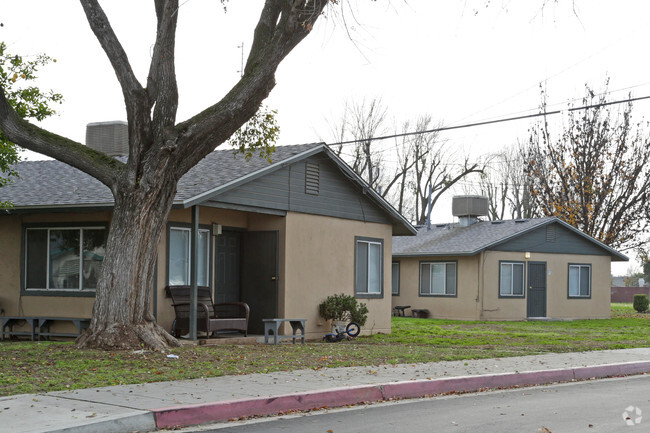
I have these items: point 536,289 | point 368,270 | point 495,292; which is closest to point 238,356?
point 368,270

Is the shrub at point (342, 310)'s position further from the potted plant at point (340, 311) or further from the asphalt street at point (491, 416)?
the asphalt street at point (491, 416)

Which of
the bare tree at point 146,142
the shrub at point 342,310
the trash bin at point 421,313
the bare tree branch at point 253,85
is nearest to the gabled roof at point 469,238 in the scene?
the trash bin at point 421,313

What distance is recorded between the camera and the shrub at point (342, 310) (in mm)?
19703

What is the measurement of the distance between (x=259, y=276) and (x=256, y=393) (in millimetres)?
9403

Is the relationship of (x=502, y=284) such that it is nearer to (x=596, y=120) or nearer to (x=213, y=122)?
(x=596, y=120)

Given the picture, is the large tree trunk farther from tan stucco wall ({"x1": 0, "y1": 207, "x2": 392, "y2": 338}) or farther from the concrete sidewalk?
the concrete sidewalk

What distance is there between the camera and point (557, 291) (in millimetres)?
32688

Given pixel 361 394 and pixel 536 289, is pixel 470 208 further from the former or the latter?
pixel 361 394

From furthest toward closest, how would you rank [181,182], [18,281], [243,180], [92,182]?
[92,182]
[18,281]
[181,182]
[243,180]

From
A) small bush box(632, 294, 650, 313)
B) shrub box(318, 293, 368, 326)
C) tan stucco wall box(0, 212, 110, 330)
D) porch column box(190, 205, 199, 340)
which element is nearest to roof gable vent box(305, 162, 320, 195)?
shrub box(318, 293, 368, 326)

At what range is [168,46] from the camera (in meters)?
14.4

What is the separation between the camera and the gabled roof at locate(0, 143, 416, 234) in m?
16.6

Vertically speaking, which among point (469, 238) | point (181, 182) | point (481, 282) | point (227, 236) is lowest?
point (481, 282)

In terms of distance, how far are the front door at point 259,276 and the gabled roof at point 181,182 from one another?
1.74m
